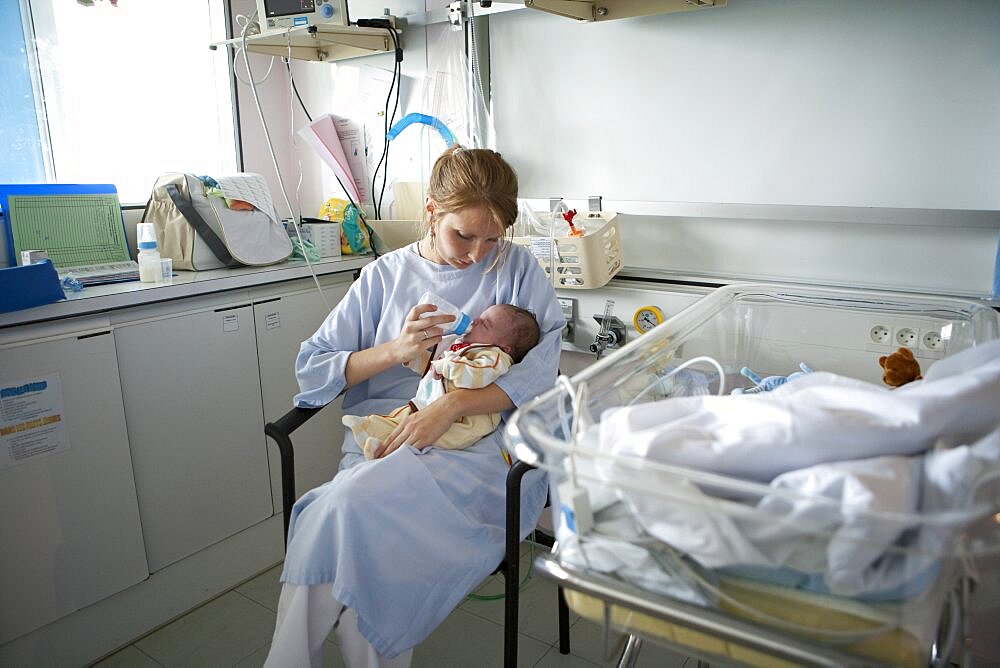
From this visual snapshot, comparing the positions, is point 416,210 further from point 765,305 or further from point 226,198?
point 765,305

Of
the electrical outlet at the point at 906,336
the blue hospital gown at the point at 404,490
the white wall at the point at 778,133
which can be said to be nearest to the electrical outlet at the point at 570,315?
the white wall at the point at 778,133

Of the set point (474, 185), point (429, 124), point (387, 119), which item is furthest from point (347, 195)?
point (474, 185)

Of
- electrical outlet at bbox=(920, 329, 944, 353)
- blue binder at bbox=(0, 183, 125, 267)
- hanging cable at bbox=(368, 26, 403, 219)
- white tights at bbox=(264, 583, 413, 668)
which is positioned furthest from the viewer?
hanging cable at bbox=(368, 26, 403, 219)

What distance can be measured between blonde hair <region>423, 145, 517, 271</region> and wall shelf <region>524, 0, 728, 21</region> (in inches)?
21.1

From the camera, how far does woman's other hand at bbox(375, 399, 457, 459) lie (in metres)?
1.53

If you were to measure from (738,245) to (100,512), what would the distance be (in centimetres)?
187

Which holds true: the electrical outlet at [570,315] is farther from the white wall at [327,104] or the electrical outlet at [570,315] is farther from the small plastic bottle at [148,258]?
the small plastic bottle at [148,258]

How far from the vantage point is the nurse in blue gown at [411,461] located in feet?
4.38

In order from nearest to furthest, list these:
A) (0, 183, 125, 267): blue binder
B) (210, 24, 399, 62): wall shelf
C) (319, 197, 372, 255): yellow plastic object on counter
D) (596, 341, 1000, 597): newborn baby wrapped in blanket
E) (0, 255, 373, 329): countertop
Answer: (596, 341, 1000, 597): newborn baby wrapped in blanket < (0, 255, 373, 329): countertop < (0, 183, 125, 267): blue binder < (210, 24, 399, 62): wall shelf < (319, 197, 372, 255): yellow plastic object on counter

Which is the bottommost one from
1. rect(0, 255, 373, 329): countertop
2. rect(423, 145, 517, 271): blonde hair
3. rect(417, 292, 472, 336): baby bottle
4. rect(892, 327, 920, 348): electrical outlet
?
rect(892, 327, 920, 348): electrical outlet

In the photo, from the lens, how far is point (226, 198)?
2.29m

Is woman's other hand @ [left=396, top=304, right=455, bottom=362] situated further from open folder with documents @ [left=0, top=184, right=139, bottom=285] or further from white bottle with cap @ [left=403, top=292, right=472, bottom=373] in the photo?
open folder with documents @ [left=0, top=184, right=139, bottom=285]

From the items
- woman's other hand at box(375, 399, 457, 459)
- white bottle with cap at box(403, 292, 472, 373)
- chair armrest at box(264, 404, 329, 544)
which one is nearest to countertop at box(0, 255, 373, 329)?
chair armrest at box(264, 404, 329, 544)

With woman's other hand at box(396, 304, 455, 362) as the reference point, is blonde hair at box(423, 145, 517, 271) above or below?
above
